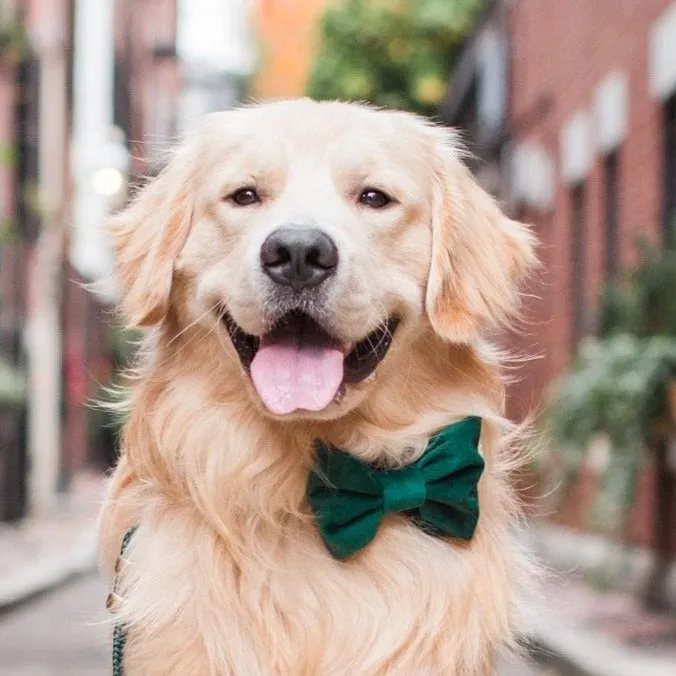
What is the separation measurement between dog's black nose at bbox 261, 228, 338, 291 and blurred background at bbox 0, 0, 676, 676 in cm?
75

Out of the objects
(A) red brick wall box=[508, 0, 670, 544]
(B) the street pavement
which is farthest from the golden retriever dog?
(A) red brick wall box=[508, 0, 670, 544]

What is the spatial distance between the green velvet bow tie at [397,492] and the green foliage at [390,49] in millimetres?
23004

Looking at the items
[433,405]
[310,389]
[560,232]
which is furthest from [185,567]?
[560,232]

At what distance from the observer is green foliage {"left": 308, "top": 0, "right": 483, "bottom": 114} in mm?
26078

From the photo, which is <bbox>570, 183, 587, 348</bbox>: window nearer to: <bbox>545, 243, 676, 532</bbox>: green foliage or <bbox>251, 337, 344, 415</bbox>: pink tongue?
<bbox>545, 243, 676, 532</bbox>: green foliage

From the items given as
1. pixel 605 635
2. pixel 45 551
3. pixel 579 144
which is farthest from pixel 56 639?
pixel 579 144

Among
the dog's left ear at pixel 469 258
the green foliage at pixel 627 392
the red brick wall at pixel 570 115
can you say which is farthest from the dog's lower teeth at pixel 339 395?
the green foliage at pixel 627 392

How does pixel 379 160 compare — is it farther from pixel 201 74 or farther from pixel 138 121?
pixel 201 74

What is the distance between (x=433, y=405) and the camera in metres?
3.49

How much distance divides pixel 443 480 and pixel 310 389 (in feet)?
1.33

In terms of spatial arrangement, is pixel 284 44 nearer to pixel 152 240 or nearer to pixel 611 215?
pixel 611 215

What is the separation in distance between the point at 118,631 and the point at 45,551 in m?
9.98

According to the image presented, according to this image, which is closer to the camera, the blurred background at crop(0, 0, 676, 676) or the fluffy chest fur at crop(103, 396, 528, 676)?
the fluffy chest fur at crop(103, 396, 528, 676)

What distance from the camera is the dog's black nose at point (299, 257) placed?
315cm
